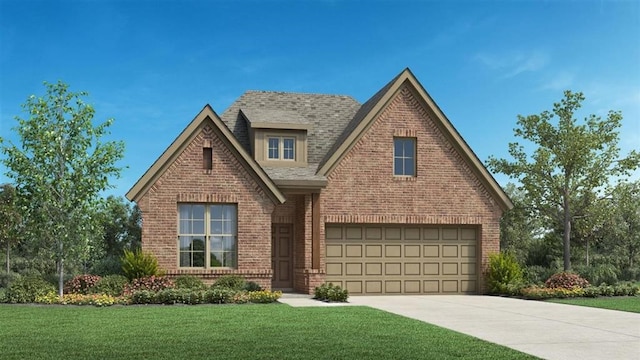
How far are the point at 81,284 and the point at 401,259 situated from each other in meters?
10.7

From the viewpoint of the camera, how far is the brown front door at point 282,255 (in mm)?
24891

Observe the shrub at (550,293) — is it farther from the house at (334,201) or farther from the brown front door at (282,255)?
the brown front door at (282,255)

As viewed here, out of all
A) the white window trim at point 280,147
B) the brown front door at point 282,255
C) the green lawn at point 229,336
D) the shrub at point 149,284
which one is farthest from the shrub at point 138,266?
the white window trim at point 280,147

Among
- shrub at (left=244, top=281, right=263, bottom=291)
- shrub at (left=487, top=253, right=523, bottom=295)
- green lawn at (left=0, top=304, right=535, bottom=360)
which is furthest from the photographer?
shrub at (left=487, top=253, right=523, bottom=295)

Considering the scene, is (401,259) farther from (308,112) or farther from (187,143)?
(187,143)

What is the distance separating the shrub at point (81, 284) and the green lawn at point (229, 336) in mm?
3396

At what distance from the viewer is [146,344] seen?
11.4 meters

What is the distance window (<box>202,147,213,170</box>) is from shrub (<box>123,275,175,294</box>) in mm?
4089

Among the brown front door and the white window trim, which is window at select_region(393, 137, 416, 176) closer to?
the white window trim

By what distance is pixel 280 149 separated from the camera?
2514 centimetres

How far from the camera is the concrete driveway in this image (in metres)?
11.6

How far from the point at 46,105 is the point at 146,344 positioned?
1212 cm

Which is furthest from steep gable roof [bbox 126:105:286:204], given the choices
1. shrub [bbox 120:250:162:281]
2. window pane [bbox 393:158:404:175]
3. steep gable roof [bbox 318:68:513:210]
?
window pane [bbox 393:158:404:175]

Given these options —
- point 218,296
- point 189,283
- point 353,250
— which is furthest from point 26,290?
point 353,250
